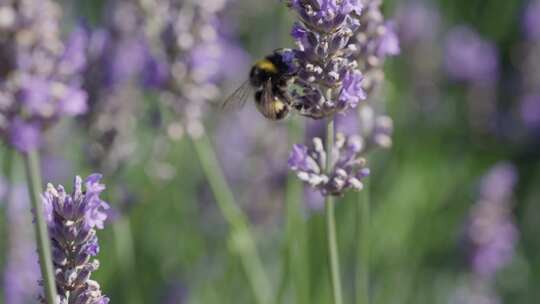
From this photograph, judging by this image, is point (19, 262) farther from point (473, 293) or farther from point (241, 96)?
point (473, 293)

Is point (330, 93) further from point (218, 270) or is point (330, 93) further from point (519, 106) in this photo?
point (519, 106)

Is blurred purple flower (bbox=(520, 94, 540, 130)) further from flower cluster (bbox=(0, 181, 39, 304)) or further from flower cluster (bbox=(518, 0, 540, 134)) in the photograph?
flower cluster (bbox=(0, 181, 39, 304))

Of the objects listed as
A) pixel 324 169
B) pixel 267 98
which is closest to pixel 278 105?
pixel 267 98

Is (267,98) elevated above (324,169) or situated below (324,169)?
above

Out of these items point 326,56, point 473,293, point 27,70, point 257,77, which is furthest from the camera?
point 473,293

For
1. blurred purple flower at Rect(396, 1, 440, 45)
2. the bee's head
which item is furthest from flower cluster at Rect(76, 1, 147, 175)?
blurred purple flower at Rect(396, 1, 440, 45)

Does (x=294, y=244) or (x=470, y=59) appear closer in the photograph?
(x=294, y=244)
